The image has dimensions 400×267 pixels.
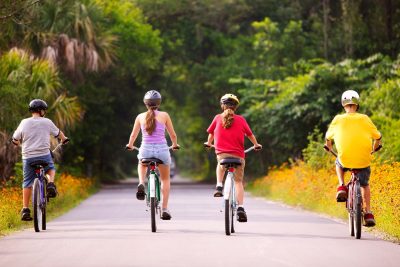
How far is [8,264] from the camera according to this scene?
41.0ft

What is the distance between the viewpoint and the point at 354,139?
51.4ft

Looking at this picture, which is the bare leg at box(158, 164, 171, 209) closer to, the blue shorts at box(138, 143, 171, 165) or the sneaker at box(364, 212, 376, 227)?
the blue shorts at box(138, 143, 171, 165)

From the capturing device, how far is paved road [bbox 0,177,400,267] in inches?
501

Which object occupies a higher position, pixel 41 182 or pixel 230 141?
pixel 230 141

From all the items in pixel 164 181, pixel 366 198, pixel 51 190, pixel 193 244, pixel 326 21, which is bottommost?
pixel 193 244

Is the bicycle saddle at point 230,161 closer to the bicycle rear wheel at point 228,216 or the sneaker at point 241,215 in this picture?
the bicycle rear wheel at point 228,216

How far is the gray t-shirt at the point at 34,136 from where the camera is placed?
1738cm

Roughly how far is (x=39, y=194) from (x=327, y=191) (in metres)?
9.00

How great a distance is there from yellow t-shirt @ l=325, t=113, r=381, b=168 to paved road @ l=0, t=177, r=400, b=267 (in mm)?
1137

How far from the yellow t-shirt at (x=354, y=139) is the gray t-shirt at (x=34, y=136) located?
468 cm

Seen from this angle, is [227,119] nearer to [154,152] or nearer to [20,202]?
[154,152]

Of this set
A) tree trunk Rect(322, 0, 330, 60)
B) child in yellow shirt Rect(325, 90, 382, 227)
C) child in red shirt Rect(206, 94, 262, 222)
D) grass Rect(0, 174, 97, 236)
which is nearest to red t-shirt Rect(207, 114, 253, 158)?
child in red shirt Rect(206, 94, 262, 222)

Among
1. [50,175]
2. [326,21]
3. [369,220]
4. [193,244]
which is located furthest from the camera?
[326,21]

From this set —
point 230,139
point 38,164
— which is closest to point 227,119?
point 230,139
